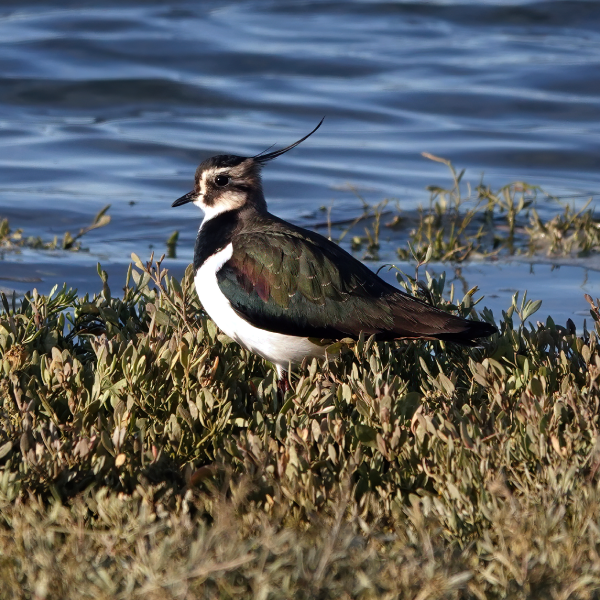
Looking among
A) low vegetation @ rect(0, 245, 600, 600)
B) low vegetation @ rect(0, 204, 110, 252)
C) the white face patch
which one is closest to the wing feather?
low vegetation @ rect(0, 245, 600, 600)

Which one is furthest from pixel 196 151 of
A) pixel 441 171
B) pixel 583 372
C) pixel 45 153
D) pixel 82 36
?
pixel 583 372

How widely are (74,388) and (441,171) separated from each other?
8.86 m

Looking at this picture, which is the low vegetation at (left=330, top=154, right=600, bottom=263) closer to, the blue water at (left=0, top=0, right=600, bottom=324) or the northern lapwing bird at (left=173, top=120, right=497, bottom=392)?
the blue water at (left=0, top=0, right=600, bottom=324)

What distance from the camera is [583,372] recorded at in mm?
4977

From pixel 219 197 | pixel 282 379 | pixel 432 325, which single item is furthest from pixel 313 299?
pixel 219 197

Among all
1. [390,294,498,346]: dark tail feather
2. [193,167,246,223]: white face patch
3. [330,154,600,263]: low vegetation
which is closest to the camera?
[390,294,498,346]: dark tail feather

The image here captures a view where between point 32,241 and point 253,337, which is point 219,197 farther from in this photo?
point 32,241

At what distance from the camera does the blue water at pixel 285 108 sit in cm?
1098

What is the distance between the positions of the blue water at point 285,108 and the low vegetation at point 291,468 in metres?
3.41

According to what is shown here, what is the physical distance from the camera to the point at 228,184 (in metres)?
6.14

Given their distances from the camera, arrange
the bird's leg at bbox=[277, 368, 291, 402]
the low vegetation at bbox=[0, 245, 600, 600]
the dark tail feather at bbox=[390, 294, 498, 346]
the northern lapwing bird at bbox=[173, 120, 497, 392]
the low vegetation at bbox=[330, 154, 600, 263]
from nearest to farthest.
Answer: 1. the low vegetation at bbox=[0, 245, 600, 600]
2. the dark tail feather at bbox=[390, 294, 498, 346]
3. the northern lapwing bird at bbox=[173, 120, 497, 392]
4. the bird's leg at bbox=[277, 368, 291, 402]
5. the low vegetation at bbox=[330, 154, 600, 263]

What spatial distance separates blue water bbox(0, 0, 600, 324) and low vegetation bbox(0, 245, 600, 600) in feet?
11.2

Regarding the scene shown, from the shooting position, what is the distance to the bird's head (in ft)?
20.1

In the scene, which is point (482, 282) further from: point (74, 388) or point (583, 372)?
point (74, 388)
